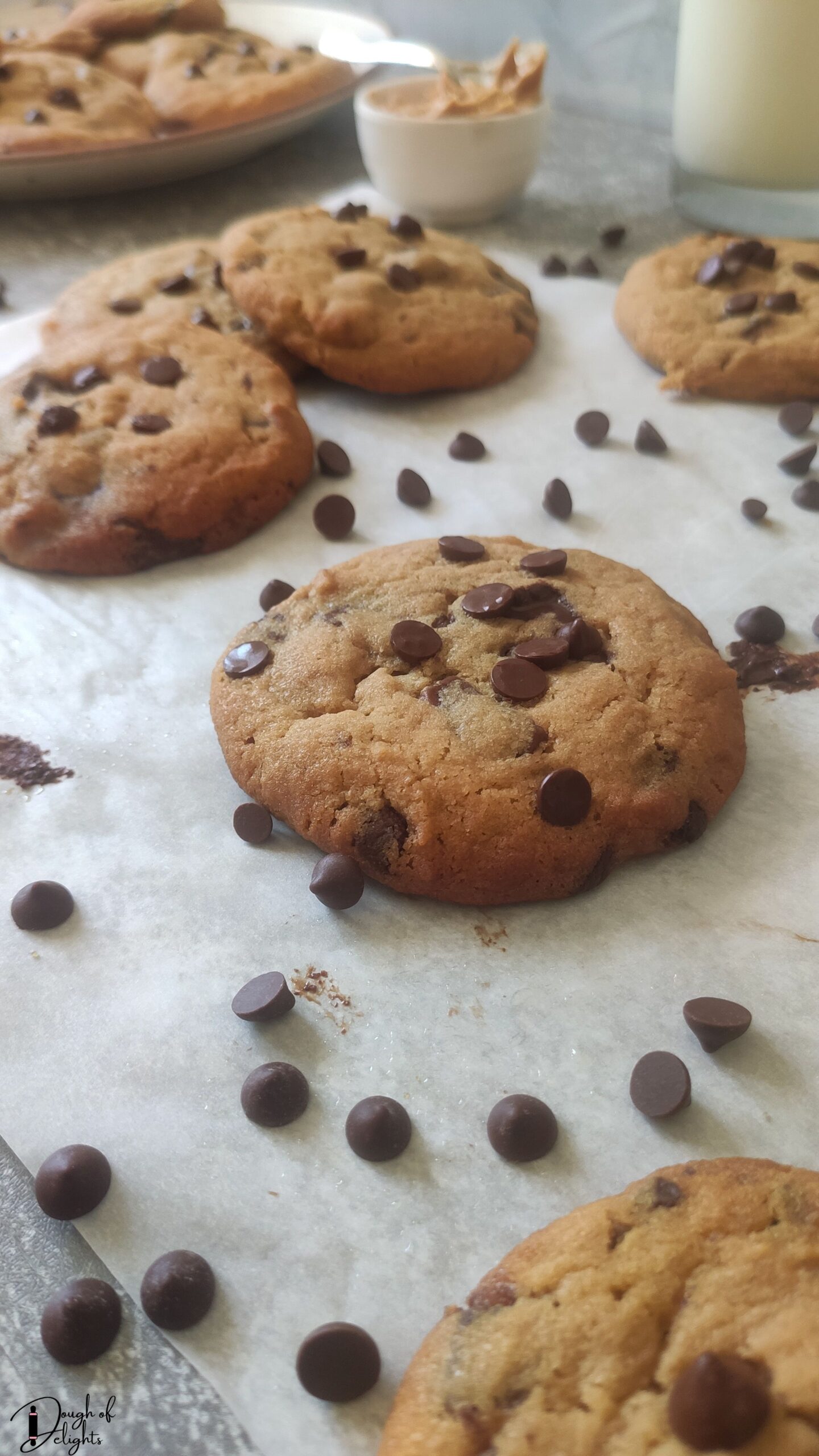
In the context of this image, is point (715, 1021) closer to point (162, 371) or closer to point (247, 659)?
point (247, 659)

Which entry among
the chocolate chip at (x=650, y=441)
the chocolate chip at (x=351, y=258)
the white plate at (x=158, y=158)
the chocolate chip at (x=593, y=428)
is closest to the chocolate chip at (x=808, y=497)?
the chocolate chip at (x=650, y=441)

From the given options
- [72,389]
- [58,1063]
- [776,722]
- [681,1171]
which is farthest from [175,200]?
[681,1171]

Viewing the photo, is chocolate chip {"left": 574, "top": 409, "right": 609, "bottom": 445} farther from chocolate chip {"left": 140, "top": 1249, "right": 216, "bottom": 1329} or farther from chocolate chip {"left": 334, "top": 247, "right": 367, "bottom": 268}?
chocolate chip {"left": 140, "top": 1249, "right": 216, "bottom": 1329}

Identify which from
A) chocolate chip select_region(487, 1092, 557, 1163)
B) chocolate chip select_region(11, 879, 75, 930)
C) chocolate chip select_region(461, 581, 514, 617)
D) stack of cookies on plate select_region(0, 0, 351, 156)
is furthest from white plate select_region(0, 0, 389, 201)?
chocolate chip select_region(487, 1092, 557, 1163)

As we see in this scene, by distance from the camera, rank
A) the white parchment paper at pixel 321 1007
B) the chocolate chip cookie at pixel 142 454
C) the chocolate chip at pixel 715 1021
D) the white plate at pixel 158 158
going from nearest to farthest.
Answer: the white parchment paper at pixel 321 1007 < the chocolate chip at pixel 715 1021 < the chocolate chip cookie at pixel 142 454 < the white plate at pixel 158 158

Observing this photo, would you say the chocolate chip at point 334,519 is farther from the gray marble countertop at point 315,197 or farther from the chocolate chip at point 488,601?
the gray marble countertop at point 315,197

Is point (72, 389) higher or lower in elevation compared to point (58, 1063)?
higher

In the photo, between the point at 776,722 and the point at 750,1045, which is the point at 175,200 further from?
the point at 750,1045
